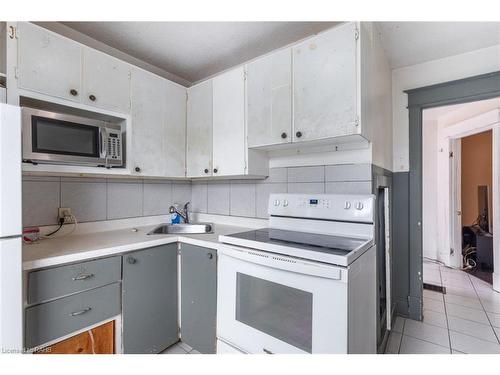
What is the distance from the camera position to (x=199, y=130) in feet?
7.20

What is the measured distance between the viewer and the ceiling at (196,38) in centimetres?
178

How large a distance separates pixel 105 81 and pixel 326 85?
151 cm

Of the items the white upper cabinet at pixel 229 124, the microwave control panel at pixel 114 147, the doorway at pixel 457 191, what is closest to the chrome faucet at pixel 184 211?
the white upper cabinet at pixel 229 124

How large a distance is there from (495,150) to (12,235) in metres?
4.45

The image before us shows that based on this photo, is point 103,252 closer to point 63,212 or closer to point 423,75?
point 63,212

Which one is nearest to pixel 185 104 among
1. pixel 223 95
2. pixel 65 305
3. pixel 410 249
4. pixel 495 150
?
pixel 223 95

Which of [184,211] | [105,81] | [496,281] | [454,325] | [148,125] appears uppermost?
[105,81]

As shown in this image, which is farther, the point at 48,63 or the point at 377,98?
the point at 377,98

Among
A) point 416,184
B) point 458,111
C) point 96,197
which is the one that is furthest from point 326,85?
point 458,111

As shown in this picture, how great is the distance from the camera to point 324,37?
59.3 inches

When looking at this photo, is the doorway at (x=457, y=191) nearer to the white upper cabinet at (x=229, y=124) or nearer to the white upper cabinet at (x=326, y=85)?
the white upper cabinet at (x=326, y=85)

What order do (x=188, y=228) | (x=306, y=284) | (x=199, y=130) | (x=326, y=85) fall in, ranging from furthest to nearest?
(x=188, y=228), (x=199, y=130), (x=326, y=85), (x=306, y=284)

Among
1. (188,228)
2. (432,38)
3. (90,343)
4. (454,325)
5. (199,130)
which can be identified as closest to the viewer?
(90,343)
